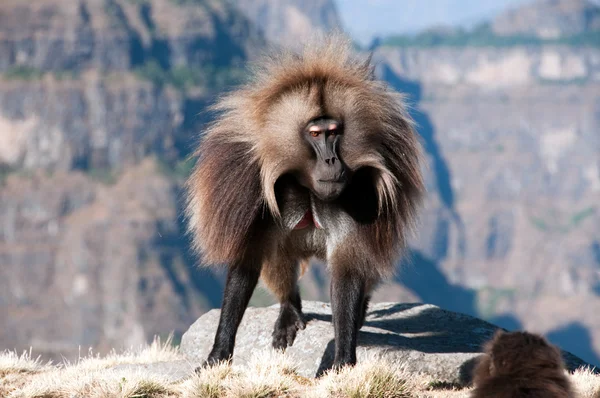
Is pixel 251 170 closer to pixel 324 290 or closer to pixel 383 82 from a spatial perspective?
pixel 383 82

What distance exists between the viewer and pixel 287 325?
9188 mm

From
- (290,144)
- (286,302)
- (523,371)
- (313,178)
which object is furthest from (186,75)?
(523,371)

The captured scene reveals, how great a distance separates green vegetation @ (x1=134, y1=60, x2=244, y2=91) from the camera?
17366 cm

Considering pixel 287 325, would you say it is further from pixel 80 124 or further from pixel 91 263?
pixel 80 124

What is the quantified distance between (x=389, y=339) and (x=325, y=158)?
2.49 metres

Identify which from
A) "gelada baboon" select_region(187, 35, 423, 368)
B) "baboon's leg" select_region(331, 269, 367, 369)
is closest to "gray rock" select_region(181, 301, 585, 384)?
"baboon's leg" select_region(331, 269, 367, 369)

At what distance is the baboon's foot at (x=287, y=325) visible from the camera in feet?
29.8

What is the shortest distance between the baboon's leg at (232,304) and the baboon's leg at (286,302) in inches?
40.2

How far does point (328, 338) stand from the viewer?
8.70 meters

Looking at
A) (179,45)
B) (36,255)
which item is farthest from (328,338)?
(179,45)

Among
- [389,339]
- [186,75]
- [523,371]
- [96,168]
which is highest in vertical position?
[186,75]

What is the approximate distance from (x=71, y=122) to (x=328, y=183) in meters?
159

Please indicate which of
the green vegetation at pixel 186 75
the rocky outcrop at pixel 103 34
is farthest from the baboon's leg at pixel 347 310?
the green vegetation at pixel 186 75

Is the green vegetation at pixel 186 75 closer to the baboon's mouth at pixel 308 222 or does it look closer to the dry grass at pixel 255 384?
the baboon's mouth at pixel 308 222
